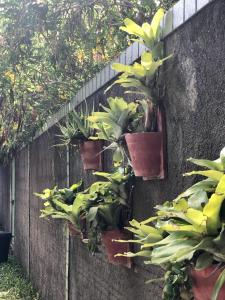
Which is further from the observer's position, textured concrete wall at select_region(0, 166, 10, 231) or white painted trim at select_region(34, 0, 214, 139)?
textured concrete wall at select_region(0, 166, 10, 231)

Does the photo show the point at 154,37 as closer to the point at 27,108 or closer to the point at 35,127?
the point at 27,108

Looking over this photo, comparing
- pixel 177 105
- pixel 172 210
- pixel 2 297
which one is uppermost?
pixel 177 105

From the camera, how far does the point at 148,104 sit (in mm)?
3086

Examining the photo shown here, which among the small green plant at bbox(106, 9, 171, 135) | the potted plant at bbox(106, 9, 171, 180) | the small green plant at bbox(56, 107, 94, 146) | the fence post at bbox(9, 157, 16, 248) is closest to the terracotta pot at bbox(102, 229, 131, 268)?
the potted plant at bbox(106, 9, 171, 180)

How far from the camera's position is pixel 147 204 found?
338 cm

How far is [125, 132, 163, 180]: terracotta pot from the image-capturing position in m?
2.97

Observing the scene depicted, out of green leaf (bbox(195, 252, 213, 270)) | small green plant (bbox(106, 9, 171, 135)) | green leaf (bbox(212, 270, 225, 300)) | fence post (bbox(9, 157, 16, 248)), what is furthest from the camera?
fence post (bbox(9, 157, 16, 248))

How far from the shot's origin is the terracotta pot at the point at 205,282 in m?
1.83

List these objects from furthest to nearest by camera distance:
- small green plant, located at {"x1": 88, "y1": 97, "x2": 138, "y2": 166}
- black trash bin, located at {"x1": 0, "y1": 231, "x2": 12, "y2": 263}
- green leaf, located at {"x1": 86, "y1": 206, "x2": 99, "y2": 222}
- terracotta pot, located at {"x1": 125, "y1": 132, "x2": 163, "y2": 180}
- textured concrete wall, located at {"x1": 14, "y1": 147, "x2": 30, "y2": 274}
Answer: black trash bin, located at {"x1": 0, "y1": 231, "x2": 12, "y2": 263}
textured concrete wall, located at {"x1": 14, "y1": 147, "x2": 30, "y2": 274}
green leaf, located at {"x1": 86, "y1": 206, "x2": 99, "y2": 222}
small green plant, located at {"x1": 88, "y1": 97, "x2": 138, "y2": 166}
terracotta pot, located at {"x1": 125, "y1": 132, "x2": 163, "y2": 180}

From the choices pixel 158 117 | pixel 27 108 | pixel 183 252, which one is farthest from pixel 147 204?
pixel 27 108

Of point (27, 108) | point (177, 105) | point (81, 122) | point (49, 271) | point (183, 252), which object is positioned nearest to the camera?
point (183, 252)

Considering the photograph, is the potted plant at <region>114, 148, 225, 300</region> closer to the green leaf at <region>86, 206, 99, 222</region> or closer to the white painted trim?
the white painted trim

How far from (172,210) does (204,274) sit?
0.84 feet

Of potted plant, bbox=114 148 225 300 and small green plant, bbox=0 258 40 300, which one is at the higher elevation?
potted plant, bbox=114 148 225 300
